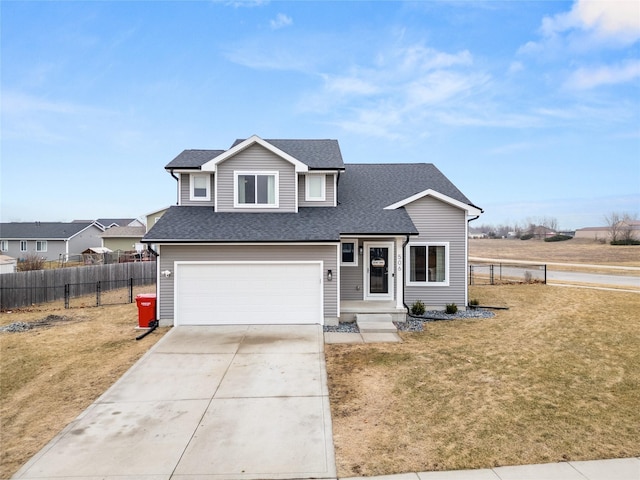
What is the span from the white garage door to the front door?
265 cm

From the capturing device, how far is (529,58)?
66.2 feet

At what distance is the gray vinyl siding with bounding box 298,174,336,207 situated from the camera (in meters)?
14.3

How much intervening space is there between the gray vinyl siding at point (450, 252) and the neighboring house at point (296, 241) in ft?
0.13

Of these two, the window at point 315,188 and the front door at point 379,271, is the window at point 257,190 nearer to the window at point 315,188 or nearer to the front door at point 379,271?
the window at point 315,188

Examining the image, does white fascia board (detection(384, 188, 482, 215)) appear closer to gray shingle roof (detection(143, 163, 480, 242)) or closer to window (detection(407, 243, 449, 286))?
gray shingle roof (detection(143, 163, 480, 242))

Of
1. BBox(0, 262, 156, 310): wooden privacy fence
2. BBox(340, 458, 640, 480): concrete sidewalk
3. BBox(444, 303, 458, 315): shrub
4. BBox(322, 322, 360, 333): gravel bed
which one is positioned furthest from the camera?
BBox(0, 262, 156, 310): wooden privacy fence

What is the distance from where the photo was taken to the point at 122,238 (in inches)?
1770

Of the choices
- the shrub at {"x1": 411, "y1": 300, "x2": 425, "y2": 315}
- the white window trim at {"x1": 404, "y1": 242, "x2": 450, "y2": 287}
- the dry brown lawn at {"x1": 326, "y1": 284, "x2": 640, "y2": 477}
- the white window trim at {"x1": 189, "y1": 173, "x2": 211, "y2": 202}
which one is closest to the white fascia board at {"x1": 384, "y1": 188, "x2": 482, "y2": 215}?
the white window trim at {"x1": 404, "y1": 242, "x2": 450, "y2": 287}

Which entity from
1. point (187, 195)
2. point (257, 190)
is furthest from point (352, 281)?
point (187, 195)

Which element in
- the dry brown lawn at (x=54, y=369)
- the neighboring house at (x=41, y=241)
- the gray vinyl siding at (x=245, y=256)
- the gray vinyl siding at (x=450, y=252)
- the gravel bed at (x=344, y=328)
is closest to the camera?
the dry brown lawn at (x=54, y=369)

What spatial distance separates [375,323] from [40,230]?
51714 mm

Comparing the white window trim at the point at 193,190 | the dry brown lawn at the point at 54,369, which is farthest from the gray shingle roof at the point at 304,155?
the dry brown lawn at the point at 54,369

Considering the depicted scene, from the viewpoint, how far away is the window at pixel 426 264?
14.0 metres

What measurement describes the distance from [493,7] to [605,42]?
752 cm
